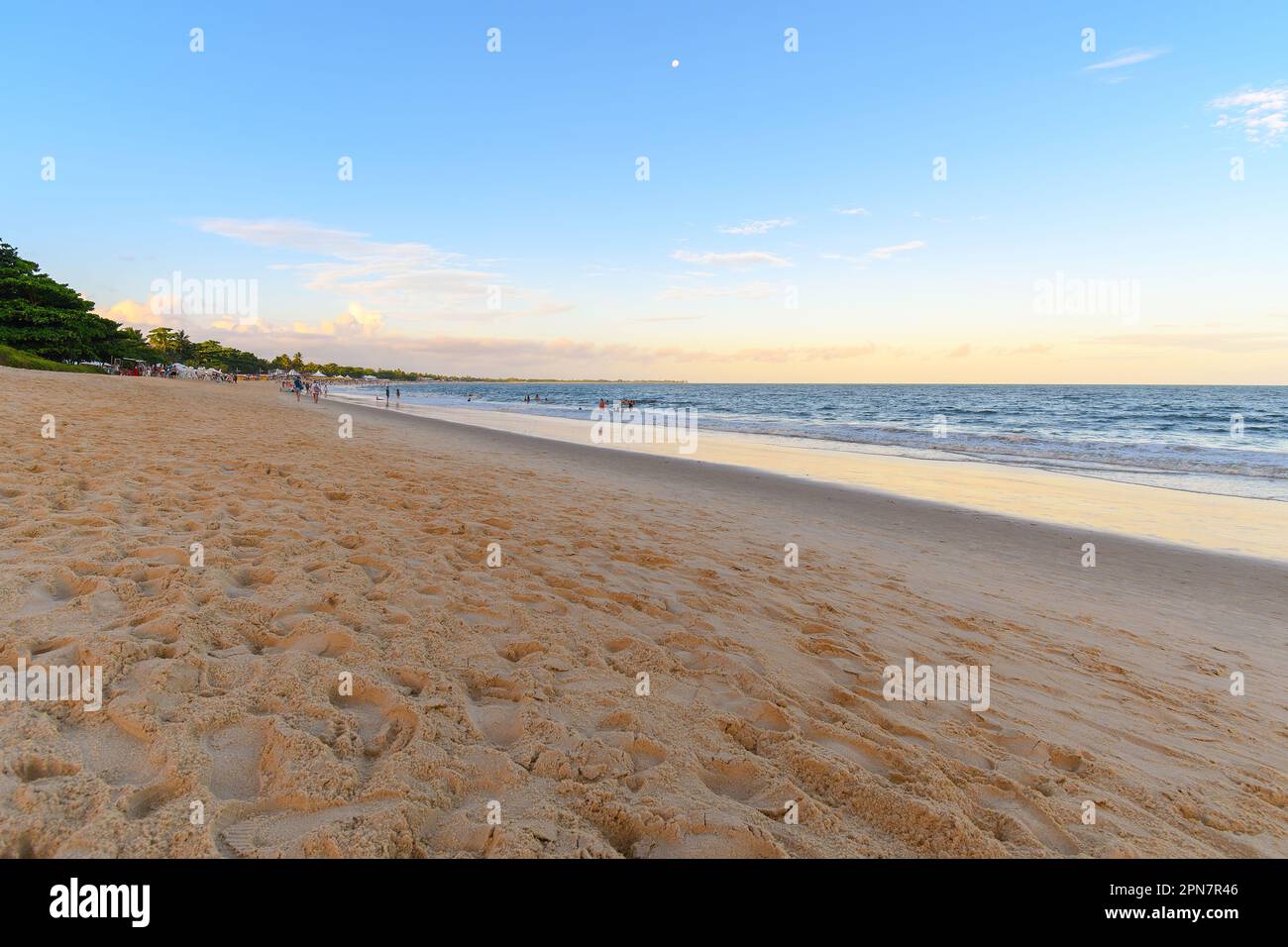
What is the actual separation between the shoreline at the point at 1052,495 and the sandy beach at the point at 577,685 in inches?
90.2

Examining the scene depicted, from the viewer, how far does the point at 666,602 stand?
553 cm

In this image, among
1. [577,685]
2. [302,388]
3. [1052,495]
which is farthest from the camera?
[302,388]

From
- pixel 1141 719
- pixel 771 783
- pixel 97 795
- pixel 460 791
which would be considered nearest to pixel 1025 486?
pixel 1141 719

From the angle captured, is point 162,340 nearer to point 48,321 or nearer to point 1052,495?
point 48,321

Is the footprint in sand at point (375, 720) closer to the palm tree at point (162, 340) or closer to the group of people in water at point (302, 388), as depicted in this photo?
the group of people in water at point (302, 388)

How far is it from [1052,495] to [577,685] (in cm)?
1498


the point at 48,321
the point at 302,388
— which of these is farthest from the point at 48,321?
the point at 302,388

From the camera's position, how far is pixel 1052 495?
47.9 feet

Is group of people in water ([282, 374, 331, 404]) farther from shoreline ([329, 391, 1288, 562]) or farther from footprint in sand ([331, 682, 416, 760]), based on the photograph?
footprint in sand ([331, 682, 416, 760])

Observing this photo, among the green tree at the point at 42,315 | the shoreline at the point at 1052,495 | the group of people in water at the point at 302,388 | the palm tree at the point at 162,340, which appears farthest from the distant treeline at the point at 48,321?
the shoreline at the point at 1052,495

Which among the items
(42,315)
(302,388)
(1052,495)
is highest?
(42,315)

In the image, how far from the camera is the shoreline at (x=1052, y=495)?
35.7ft
